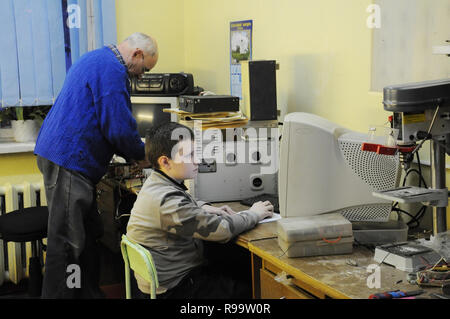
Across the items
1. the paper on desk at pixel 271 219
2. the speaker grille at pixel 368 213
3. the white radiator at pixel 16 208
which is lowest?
the white radiator at pixel 16 208

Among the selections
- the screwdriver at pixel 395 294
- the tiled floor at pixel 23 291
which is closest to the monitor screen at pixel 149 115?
the tiled floor at pixel 23 291

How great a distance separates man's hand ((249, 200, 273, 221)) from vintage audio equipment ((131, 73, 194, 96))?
1.27 metres

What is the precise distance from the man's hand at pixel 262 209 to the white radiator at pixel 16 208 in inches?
71.8

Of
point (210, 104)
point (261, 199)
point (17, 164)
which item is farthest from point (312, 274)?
point (17, 164)

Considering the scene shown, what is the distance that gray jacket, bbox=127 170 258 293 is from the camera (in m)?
2.01

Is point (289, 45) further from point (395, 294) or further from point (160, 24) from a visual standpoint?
point (395, 294)

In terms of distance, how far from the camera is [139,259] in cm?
195

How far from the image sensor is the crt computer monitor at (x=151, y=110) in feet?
10.9

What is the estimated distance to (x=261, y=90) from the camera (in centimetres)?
275

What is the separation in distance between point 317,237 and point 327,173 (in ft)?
0.81

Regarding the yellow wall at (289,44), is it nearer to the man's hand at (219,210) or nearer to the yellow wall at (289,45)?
the yellow wall at (289,45)

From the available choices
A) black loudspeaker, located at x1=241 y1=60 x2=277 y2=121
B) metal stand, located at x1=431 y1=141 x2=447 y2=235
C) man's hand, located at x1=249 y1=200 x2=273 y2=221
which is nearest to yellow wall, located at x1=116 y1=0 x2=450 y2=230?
black loudspeaker, located at x1=241 y1=60 x2=277 y2=121

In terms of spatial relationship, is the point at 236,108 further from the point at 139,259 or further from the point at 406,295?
the point at 406,295

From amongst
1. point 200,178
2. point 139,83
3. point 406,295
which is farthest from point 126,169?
point 406,295
